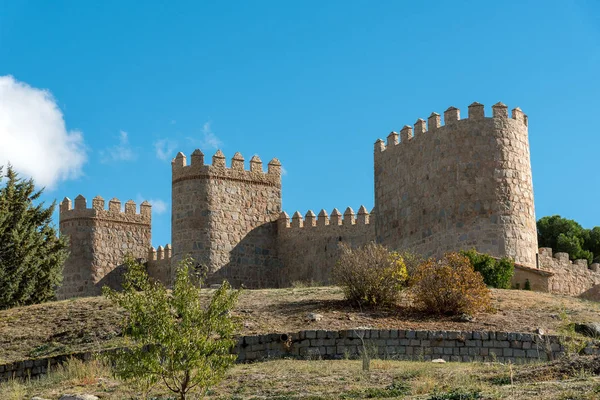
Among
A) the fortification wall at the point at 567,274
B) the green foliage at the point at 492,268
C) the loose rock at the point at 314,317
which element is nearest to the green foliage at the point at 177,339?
the loose rock at the point at 314,317

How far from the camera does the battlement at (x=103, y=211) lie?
3606 centimetres

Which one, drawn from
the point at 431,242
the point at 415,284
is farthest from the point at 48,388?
the point at 431,242

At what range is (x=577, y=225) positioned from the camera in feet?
142

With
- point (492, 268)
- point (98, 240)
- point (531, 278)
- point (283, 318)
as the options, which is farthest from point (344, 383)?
point (98, 240)

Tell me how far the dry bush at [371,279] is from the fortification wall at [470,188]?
15.2 feet

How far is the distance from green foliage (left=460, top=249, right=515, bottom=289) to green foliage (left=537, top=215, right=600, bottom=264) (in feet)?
58.4

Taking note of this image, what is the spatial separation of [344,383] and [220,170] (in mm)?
18039

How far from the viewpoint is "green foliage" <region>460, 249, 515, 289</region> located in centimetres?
2409

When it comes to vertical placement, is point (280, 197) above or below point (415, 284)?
above

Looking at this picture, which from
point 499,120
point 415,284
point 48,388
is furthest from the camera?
point 499,120

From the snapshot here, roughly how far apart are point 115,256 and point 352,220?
957cm

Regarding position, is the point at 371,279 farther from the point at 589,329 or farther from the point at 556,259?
the point at 556,259

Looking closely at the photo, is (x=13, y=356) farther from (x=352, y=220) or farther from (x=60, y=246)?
(x=352, y=220)

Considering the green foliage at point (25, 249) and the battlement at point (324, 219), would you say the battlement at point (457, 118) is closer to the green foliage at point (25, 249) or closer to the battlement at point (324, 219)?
the battlement at point (324, 219)
